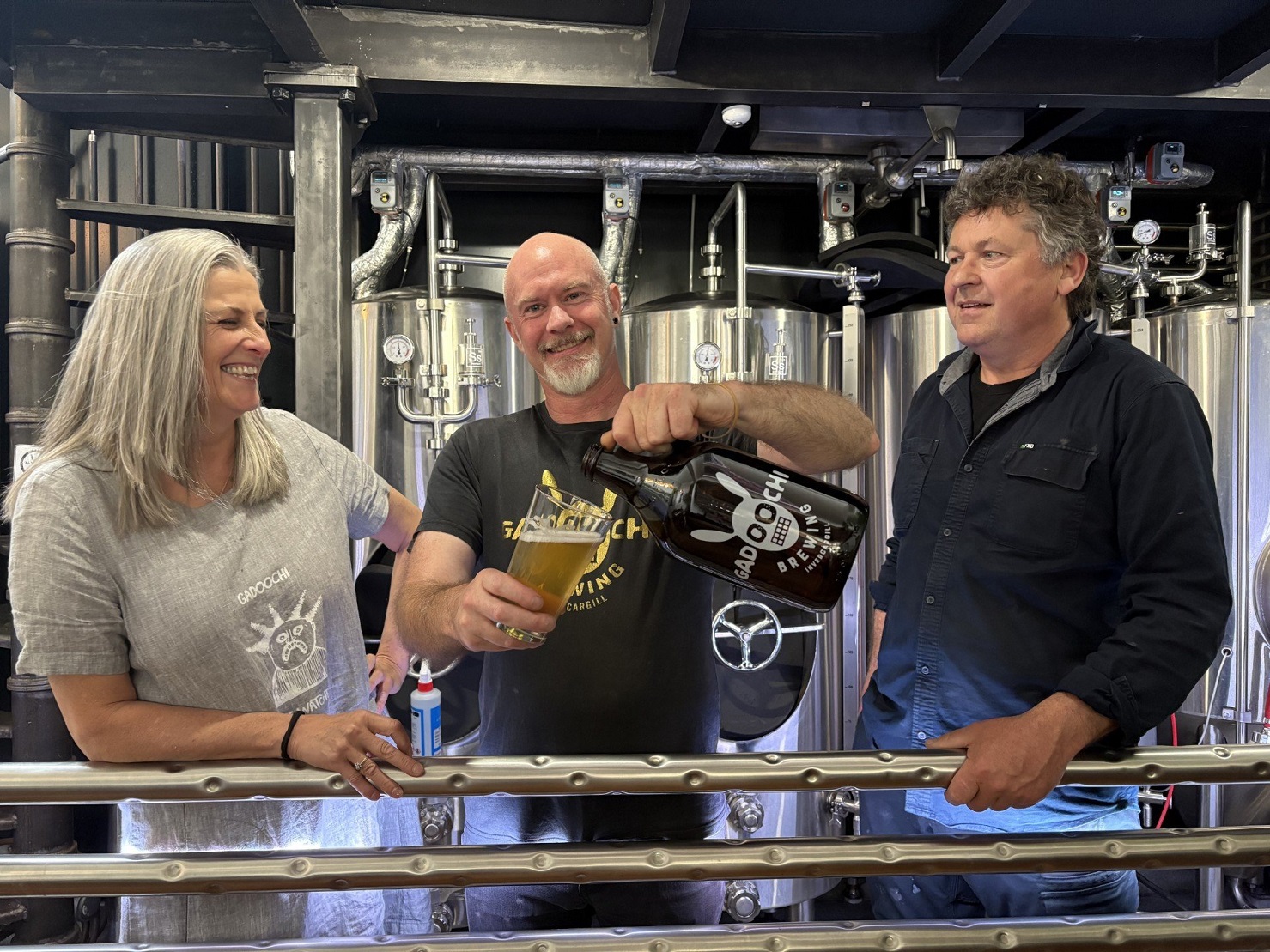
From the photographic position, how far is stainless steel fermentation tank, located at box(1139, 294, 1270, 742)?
11.1 ft

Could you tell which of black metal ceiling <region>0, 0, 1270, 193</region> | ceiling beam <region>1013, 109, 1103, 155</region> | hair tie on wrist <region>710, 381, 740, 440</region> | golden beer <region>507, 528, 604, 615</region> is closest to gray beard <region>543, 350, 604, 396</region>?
hair tie on wrist <region>710, 381, 740, 440</region>

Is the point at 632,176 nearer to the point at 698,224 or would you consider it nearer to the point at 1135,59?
the point at 698,224

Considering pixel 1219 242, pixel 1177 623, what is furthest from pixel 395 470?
pixel 1219 242

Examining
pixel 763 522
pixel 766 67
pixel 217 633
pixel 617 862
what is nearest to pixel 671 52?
pixel 766 67

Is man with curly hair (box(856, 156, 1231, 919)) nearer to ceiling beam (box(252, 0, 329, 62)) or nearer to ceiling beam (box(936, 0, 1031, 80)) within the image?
ceiling beam (box(936, 0, 1031, 80))

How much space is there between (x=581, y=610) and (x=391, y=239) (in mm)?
2377

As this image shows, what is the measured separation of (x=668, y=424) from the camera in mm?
1125

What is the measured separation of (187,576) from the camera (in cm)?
136

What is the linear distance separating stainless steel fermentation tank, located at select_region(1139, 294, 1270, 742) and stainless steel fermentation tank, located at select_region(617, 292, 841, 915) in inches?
59.5

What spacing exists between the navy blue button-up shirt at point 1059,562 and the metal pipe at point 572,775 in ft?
0.50

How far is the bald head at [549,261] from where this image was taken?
160 cm

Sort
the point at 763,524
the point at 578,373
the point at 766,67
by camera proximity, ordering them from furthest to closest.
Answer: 1. the point at 766,67
2. the point at 578,373
3. the point at 763,524

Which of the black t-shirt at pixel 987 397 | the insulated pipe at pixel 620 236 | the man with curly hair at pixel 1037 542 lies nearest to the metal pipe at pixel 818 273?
the insulated pipe at pixel 620 236

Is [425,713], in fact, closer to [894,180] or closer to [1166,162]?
[894,180]
